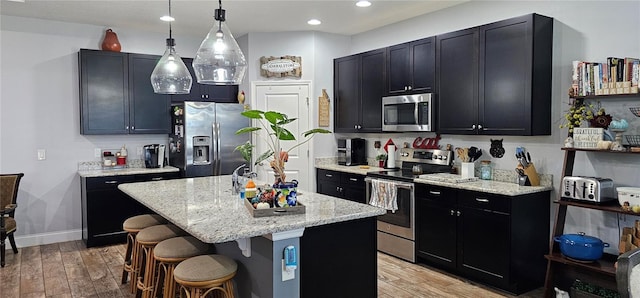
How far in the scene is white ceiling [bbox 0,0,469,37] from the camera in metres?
4.42

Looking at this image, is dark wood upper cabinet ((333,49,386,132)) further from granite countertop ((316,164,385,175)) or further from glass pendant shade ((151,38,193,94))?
glass pendant shade ((151,38,193,94))

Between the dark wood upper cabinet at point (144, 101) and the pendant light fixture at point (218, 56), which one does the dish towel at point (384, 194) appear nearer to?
the pendant light fixture at point (218, 56)

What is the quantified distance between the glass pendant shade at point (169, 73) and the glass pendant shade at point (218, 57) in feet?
1.68

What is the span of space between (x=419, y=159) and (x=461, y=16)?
157 centimetres

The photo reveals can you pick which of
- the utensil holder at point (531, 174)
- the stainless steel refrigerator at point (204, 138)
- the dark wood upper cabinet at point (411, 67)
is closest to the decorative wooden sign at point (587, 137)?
the utensil holder at point (531, 174)

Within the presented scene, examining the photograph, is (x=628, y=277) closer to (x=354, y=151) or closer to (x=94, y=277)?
(x=94, y=277)

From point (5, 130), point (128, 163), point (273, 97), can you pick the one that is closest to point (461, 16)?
point (273, 97)

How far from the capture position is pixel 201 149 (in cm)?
550

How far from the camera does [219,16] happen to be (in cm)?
282

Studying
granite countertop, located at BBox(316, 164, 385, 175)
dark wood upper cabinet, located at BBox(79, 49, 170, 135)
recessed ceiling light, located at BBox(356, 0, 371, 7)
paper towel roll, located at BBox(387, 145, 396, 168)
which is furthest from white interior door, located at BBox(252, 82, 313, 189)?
recessed ceiling light, located at BBox(356, 0, 371, 7)

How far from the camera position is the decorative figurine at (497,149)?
4164mm

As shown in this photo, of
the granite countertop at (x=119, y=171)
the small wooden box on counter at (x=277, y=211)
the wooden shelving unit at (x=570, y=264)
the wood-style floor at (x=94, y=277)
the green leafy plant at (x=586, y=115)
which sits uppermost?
the green leafy plant at (x=586, y=115)

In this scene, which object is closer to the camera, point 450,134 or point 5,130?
point 450,134

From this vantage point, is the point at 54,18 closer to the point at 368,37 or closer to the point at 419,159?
the point at 368,37
